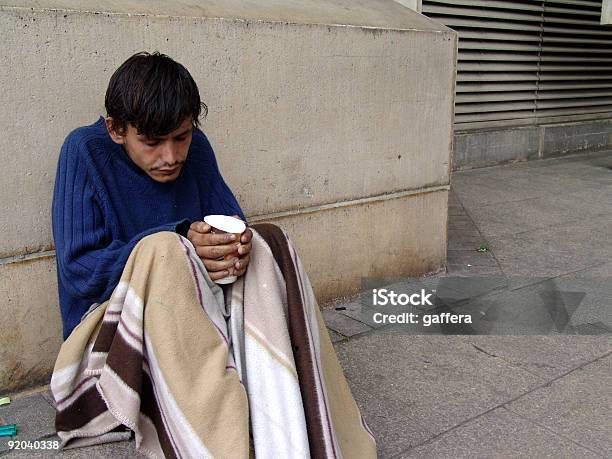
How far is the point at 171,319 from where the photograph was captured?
1.99 meters

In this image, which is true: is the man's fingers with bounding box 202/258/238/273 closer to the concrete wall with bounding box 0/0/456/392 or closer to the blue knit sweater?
the blue knit sweater

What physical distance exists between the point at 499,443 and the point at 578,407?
50 centimetres

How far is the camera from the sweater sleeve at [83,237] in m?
2.21

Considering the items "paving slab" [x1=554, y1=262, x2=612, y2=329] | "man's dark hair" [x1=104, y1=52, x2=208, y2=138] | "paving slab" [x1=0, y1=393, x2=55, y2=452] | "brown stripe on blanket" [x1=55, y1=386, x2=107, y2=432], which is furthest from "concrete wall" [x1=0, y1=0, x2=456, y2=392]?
"paving slab" [x1=554, y1=262, x2=612, y2=329]

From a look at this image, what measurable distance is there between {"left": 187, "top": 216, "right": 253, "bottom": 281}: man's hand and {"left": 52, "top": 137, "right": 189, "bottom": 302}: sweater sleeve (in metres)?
0.12

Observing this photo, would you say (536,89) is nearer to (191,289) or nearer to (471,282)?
(471,282)

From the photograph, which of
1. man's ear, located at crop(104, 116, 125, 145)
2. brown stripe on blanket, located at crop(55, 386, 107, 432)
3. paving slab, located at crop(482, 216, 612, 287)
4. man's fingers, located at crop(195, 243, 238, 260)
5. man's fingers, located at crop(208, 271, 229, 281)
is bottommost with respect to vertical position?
paving slab, located at crop(482, 216, 612, 287)

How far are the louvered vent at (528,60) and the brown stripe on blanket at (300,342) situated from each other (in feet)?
18.3

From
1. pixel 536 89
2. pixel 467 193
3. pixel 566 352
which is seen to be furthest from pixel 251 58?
pixel 536 89

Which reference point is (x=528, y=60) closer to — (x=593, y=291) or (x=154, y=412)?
(x=593, y=291)

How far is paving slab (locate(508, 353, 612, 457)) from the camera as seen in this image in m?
2.65

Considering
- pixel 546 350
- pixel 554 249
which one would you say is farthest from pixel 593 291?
pixel 546 350

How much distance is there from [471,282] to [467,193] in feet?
9.28

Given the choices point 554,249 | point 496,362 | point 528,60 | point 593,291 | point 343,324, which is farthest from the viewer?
point 528,60
